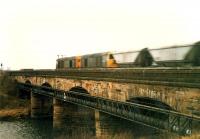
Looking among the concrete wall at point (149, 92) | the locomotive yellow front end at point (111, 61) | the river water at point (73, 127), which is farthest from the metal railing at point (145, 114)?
the locomotive yellow front end at point (111, 61)

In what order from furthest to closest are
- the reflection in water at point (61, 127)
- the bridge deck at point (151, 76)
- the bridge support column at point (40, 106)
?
the bridge support column at point (40, 106), the reflection in water at point (61, 127), the bridge deck at point (151, 76)

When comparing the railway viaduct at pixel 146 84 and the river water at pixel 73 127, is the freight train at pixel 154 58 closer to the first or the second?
the railway viaduct at pixel 146 84

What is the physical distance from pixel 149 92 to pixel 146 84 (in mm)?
610

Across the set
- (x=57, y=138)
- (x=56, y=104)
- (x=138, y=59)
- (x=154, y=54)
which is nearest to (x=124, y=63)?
(x=138, y=59)

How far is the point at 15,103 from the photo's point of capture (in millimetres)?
66562

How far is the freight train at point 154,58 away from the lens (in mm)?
22897

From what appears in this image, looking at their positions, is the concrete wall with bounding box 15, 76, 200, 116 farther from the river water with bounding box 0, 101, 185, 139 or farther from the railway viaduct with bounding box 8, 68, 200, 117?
the river water with bounding box 0, 101, 185, 139

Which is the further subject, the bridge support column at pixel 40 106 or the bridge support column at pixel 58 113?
the bridge support column at pixel 40 106

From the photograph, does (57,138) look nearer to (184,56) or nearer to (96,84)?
(96,84)

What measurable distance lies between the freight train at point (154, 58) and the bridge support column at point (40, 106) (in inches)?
837

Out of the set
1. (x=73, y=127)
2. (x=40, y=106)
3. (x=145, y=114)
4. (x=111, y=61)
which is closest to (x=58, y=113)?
(x=73, y=127)

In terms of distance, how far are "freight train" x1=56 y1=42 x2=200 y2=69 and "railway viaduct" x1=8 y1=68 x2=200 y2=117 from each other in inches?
75.0

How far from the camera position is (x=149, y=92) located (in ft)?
78.5

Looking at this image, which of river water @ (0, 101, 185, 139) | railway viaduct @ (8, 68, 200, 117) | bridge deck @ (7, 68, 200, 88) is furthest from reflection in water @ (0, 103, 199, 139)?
bridge deck @ (7, 68, 200, 88)
